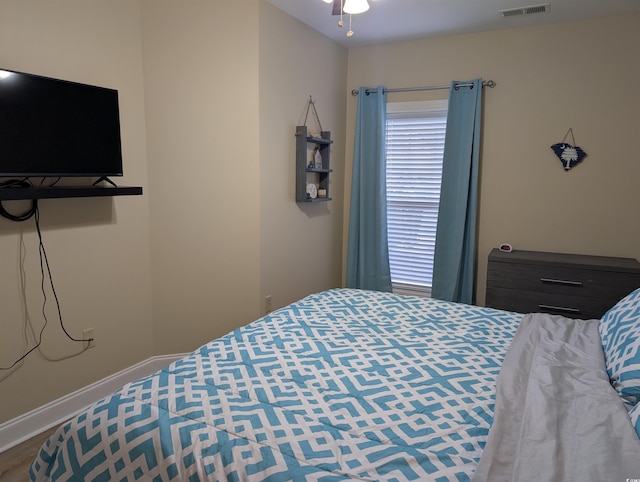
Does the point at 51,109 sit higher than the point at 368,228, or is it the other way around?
the point at 51,109

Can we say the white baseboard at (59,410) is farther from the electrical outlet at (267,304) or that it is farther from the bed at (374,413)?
the bed at (374,413)

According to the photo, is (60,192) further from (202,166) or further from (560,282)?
(560,282)

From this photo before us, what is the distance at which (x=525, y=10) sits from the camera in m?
3.21

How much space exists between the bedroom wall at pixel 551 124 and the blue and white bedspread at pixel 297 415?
2011 millimetres

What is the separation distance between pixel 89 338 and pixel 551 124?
3.71 metres

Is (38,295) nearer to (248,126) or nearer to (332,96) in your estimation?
(248,126)

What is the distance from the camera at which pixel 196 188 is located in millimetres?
3141

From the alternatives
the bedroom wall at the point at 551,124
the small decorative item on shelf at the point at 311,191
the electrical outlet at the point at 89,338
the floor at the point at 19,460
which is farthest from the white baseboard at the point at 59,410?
the bedroom wall at the point at 551,124

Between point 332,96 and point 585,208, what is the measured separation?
2.29 metres

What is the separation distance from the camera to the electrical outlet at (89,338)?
9.05 feet

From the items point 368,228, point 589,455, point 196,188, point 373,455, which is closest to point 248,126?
point 196,188

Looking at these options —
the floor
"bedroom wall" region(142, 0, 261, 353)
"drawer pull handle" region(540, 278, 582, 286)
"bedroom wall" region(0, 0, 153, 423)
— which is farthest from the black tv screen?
"drawer pull handle" region(540, 278, 582, 286)

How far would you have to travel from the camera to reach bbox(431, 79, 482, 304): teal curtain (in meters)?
3.72

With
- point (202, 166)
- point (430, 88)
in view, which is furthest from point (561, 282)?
point (202, 166)
